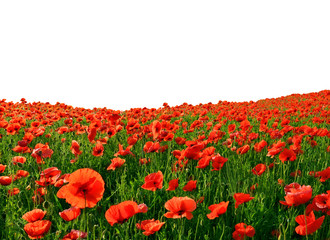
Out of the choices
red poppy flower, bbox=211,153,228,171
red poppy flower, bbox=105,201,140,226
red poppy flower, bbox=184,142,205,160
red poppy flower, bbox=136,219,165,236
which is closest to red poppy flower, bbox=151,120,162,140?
red poppy flower, bbox=184,142,205,160

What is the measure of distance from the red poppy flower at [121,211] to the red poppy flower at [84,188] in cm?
7

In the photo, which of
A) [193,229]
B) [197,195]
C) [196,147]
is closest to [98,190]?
[193,229]

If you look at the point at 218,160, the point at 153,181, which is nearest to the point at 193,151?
the point at 218,160

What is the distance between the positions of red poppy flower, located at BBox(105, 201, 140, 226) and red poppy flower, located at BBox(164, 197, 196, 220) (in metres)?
0.17

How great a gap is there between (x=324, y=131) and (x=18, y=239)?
274cm

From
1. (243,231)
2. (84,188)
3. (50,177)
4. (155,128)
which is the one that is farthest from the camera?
(155,128)

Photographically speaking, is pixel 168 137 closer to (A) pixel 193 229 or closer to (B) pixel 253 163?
(B) pixel 253 163

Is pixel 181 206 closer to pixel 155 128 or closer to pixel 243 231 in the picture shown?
pixel 243 231

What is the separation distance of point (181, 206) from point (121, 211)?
10.2 inches

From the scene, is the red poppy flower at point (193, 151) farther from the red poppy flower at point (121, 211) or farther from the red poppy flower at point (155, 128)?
the red poppy flower at point (121, 211)

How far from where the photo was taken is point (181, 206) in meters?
1.28

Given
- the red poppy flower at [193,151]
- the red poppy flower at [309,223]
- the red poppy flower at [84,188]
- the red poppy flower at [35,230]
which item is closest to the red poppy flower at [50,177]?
the red poppy flower at [35,230]

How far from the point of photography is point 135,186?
7.16 ft

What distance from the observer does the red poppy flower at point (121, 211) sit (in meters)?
1.17
